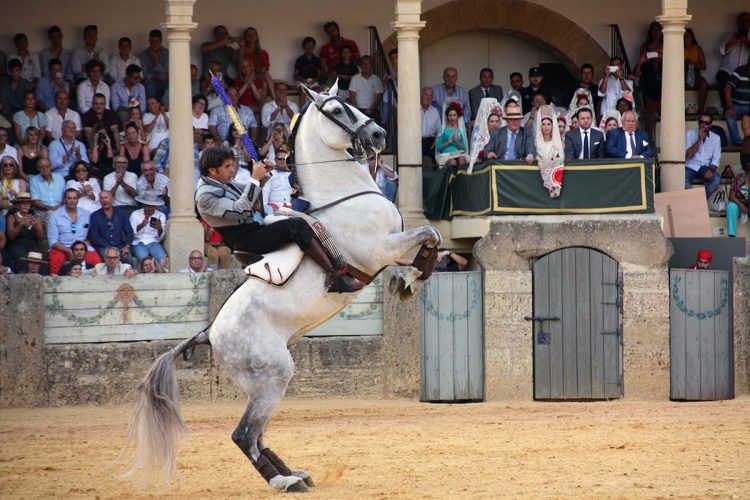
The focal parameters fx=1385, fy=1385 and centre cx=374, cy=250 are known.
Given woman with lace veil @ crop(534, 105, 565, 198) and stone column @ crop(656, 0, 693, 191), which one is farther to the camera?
stone column @ crop(656, 0, 693, 191)

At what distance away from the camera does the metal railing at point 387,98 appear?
20.8 metres

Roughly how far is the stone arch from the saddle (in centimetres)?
1340

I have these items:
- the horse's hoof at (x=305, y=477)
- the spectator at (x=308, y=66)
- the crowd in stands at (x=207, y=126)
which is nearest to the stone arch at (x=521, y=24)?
Answer: the crowd in stands at (x=207, y=126)

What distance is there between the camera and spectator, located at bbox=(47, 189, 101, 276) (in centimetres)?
1772

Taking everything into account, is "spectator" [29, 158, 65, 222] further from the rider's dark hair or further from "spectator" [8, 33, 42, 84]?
the rider's dark hair

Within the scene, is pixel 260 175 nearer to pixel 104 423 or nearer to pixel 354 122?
pixel 354 122

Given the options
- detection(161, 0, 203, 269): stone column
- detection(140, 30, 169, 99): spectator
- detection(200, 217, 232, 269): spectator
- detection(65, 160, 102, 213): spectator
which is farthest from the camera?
detection(140, 30, 169, 99): spectator

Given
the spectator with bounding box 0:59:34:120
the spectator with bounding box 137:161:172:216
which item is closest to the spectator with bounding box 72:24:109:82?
the spectator with bounding box 0:59:34:120

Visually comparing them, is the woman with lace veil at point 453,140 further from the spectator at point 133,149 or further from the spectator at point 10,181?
the spectator at point 10,181

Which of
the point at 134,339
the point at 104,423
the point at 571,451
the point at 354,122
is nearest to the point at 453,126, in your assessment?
the point at 134,339

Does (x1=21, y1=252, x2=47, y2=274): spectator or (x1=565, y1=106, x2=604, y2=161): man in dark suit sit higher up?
(x1=565, y1=106, x2=604, y2=161): man in dark suit

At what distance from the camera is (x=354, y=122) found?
33.9 ft

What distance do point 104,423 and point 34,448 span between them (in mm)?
1954

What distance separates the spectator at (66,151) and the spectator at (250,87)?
2761 mm
